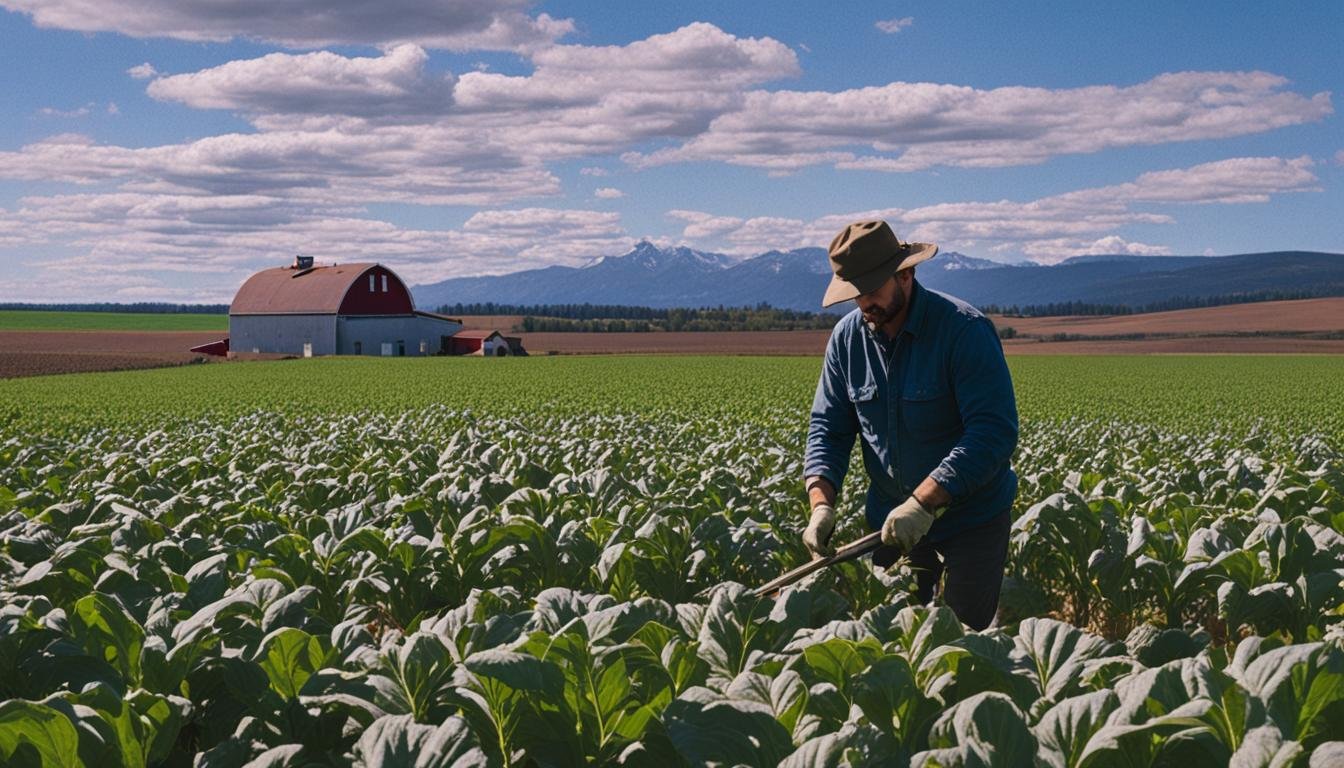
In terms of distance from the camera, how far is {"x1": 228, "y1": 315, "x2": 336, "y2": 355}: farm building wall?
76.8 meters

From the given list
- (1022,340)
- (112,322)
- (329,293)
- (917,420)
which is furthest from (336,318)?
(112,322)

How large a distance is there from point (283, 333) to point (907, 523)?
78.6 metres

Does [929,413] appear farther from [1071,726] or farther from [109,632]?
[109,632]

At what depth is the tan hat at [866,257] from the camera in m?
5.27

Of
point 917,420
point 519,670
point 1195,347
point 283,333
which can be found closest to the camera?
point 519,670

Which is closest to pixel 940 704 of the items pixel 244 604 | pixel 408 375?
pixel 244 604

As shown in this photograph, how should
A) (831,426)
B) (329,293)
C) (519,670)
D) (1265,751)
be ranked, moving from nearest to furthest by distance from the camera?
(1265,751), (519,670), (831,426), (329,293)

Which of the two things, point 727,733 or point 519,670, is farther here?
point 519,670

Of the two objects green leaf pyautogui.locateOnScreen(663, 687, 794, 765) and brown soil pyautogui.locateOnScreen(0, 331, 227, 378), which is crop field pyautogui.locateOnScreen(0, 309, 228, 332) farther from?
green leaf pyautogui.locateOnScreen(663, 687, 794, 765)

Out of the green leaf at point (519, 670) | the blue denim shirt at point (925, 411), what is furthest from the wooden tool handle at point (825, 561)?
the green leaf at point (519, 670)

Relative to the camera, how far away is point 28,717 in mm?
2830

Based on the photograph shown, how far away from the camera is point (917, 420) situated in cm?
586

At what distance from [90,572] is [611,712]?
148 inches

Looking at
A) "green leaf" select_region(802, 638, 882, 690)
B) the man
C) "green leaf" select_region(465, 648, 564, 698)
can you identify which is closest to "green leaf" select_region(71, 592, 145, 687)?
"green leaf" select_region(465, 648, 564, 698)
